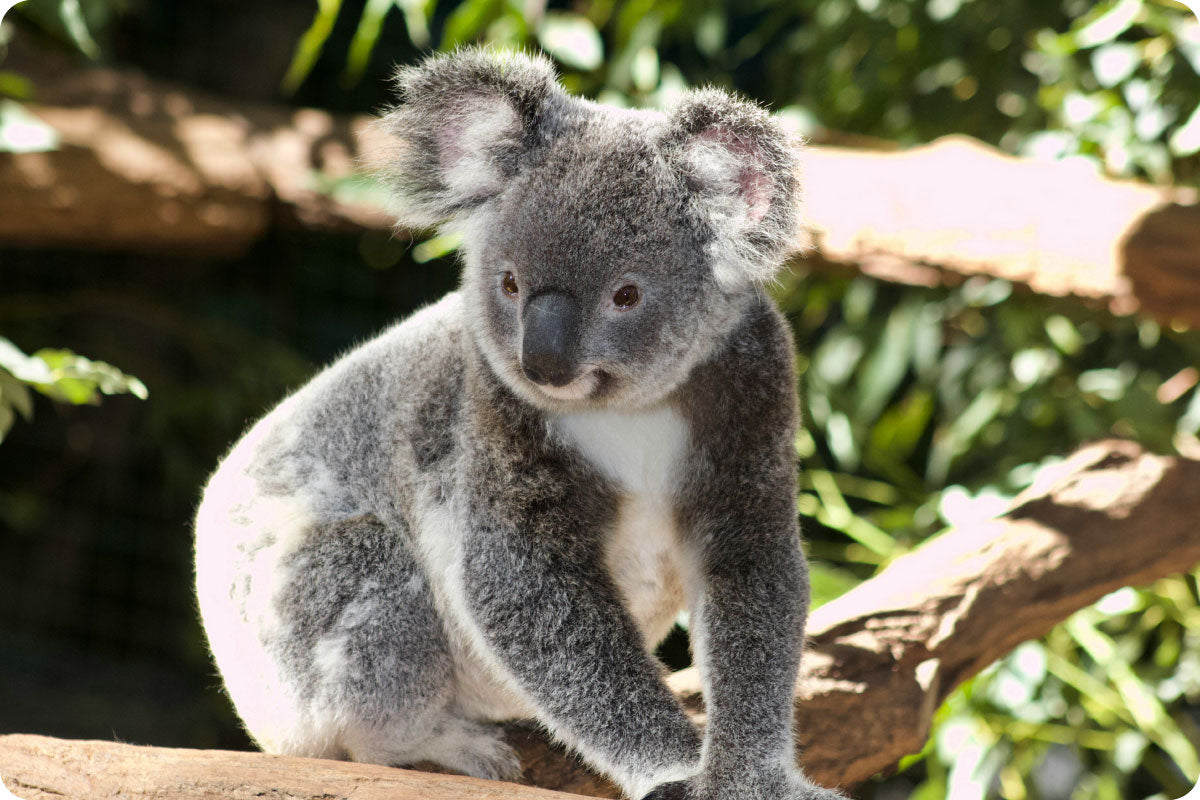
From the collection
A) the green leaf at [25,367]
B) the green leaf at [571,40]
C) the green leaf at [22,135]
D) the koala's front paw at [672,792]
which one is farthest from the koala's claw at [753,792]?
the green leaf at [571,40]

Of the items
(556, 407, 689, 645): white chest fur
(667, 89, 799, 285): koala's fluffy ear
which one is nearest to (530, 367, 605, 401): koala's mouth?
(556, 407, 689, 645): white chest fur

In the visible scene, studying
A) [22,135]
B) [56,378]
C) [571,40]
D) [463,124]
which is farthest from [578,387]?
[571,40]

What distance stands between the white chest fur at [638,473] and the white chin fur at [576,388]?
0.11 m

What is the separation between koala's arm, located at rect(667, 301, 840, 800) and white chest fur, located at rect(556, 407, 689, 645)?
1.1 inches

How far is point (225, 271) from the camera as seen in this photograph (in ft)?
13.8

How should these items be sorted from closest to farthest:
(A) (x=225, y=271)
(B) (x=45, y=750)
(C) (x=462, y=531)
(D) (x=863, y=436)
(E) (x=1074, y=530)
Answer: (B) (x=45, y=750), (C) (x=462, y=531), (E) (x=1074, y=530), (D) (x=863, y=436), (A) (x=225, y=271)

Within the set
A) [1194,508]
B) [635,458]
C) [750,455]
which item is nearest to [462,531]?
[635,458]

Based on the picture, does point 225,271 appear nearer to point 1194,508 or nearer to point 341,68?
point 341,68

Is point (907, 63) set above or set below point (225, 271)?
below

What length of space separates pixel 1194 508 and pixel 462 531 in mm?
1513

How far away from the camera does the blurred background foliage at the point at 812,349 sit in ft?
9.55

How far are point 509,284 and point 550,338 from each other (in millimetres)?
152

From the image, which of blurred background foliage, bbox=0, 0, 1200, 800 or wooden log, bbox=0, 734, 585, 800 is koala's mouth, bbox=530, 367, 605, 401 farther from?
blurred background foliage, bbox=0, 0, 1200, 800

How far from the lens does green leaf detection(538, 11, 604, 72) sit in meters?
3.05
